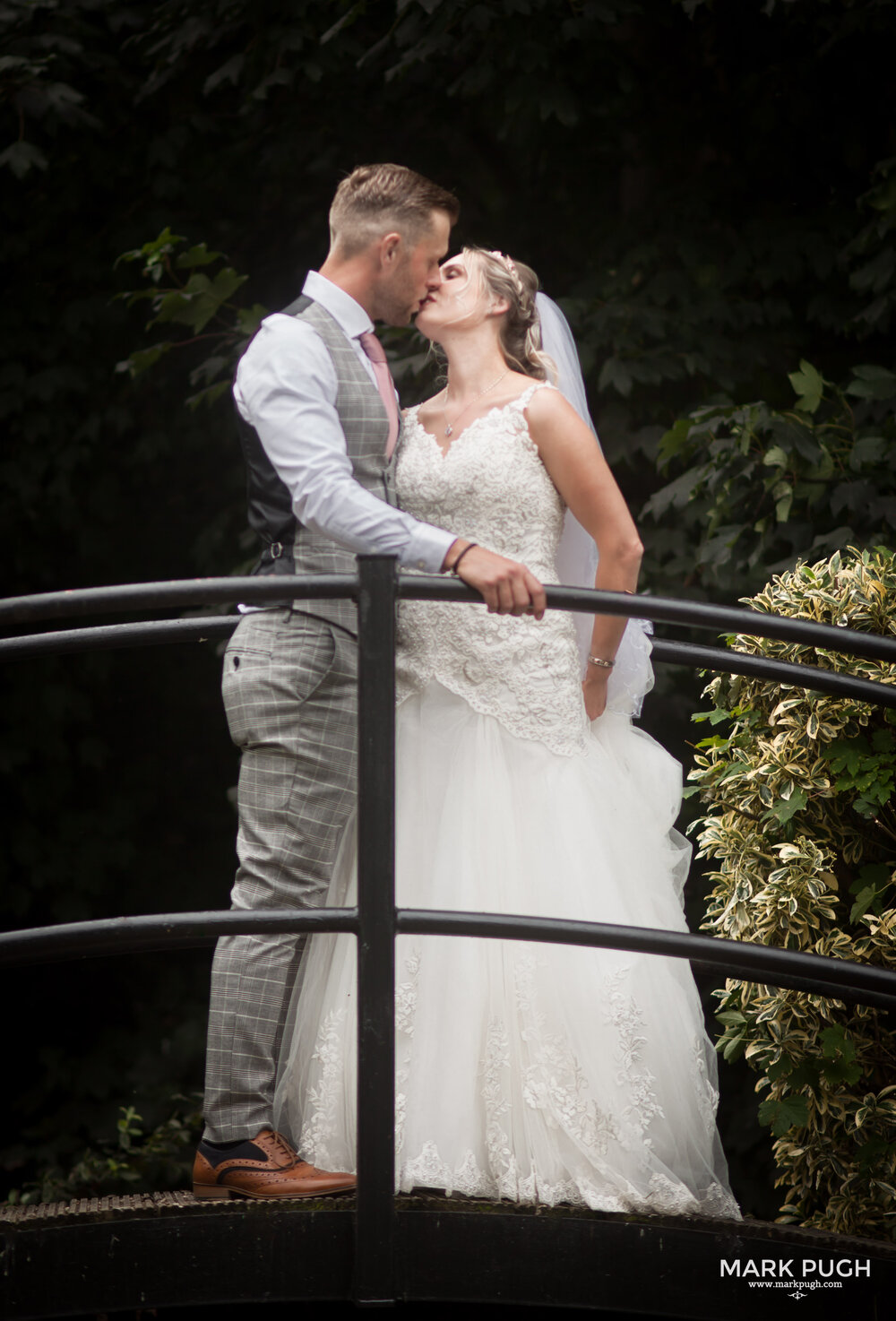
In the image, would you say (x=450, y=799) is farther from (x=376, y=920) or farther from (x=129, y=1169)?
(x=129, y=1169)

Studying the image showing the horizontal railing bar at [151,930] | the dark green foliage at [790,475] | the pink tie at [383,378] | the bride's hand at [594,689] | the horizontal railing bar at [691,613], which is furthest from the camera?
the dark green foliage at [790,475]

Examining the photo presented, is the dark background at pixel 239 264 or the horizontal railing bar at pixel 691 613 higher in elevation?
the dark background at pixel 239 264

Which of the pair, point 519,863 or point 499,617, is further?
point 499,617

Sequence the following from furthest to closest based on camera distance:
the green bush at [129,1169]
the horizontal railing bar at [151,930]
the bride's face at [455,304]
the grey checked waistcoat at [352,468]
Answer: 1. the green bush at [129,1169]
2. the bride's face at [455,304]
3. the grey checked waistcoat at [352,468]
4. the horizontal railing bar at [151,930]

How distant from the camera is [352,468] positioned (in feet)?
8.98

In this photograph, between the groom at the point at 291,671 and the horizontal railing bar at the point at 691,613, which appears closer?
the horizontal railing bar at the point at 691,613

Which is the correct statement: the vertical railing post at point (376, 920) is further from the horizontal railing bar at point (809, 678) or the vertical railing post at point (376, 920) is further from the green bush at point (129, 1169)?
the green bush at point (129, 1169)

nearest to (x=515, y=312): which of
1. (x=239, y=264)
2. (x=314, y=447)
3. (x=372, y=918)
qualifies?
(x=314, y=447)

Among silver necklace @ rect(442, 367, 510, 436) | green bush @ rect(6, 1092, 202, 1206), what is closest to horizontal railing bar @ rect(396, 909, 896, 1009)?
silver necklace @ rect(442, 367, 510, 436)

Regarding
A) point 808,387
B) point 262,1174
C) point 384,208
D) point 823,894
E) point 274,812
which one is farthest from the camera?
point 808,387

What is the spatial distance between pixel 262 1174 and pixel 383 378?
61.8 inches

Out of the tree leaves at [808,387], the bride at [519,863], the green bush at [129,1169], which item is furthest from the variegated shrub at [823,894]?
the green bush at [129,1169]

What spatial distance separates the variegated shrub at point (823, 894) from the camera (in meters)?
3.00

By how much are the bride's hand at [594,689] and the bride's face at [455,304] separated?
2.71 feet
